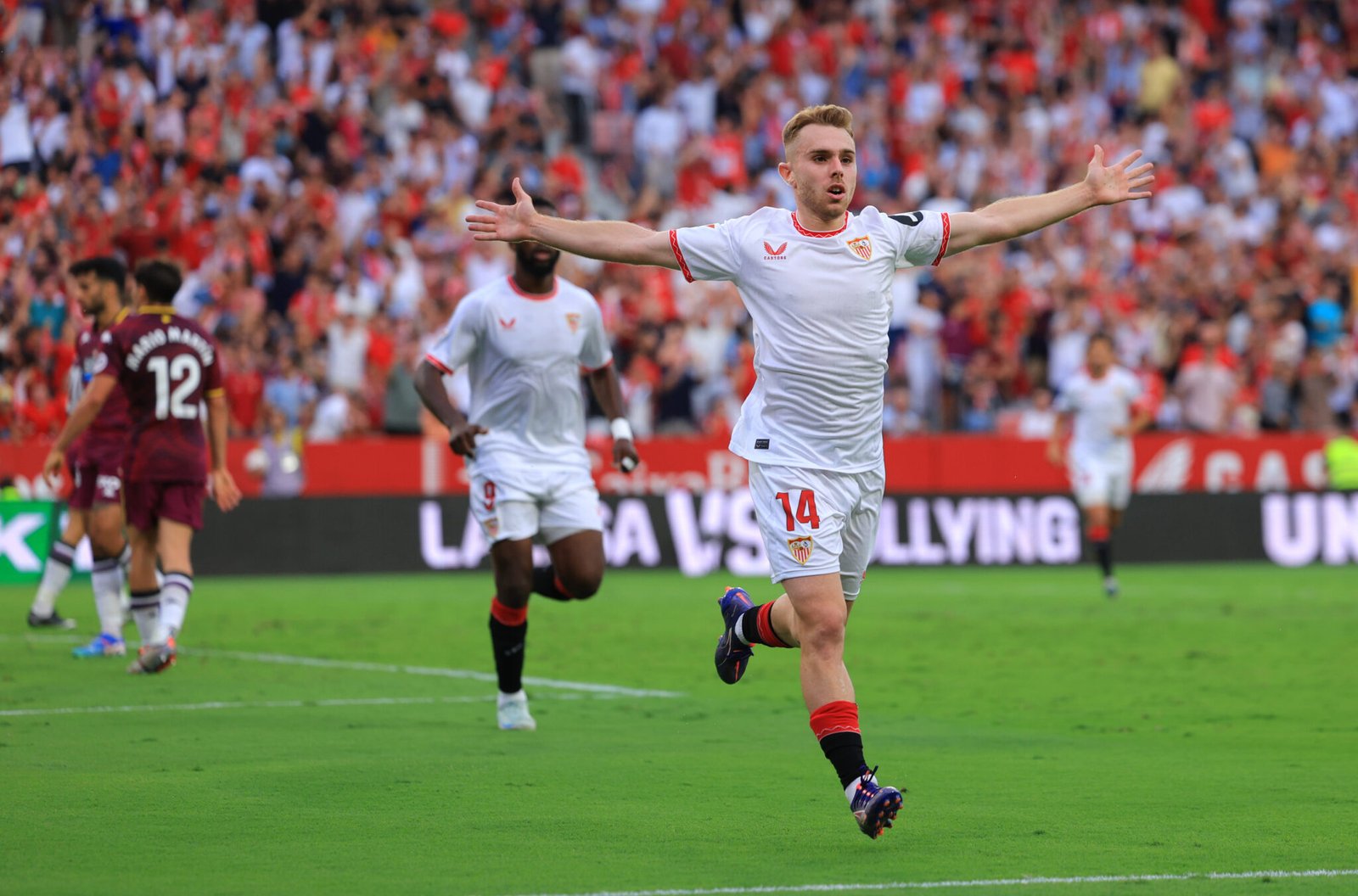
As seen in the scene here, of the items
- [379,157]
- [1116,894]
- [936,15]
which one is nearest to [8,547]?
[379,157]

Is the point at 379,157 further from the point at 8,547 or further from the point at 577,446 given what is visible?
the point at 577,446

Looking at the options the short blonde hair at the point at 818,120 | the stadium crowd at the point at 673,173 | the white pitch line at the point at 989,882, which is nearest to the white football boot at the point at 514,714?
the short blonde hair at the point at 818,120

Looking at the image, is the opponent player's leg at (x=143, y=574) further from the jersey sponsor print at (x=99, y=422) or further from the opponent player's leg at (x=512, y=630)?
the opponent player's leg at (x=512, y=630)

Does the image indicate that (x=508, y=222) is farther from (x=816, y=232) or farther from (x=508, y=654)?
(x=508, y=654)

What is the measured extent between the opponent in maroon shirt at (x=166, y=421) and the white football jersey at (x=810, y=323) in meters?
5.60

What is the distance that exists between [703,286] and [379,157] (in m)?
4.60

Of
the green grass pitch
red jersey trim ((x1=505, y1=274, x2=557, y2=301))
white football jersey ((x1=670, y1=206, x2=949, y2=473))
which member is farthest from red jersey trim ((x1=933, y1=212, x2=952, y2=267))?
red jersey trim ((x1=505, y1=274, x2=557, y2=301))

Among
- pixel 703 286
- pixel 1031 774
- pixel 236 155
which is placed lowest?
pixel 1031 774

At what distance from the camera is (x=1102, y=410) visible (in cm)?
2239

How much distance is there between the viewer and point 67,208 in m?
22.5

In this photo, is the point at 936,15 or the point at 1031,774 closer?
the point at 1031,774

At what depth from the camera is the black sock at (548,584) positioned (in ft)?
36.2

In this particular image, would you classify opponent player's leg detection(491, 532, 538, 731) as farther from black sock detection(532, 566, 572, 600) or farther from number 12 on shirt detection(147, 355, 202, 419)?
number 12 on shirt detection(147, 355, 202, 419)

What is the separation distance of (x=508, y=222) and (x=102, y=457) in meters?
7.46
